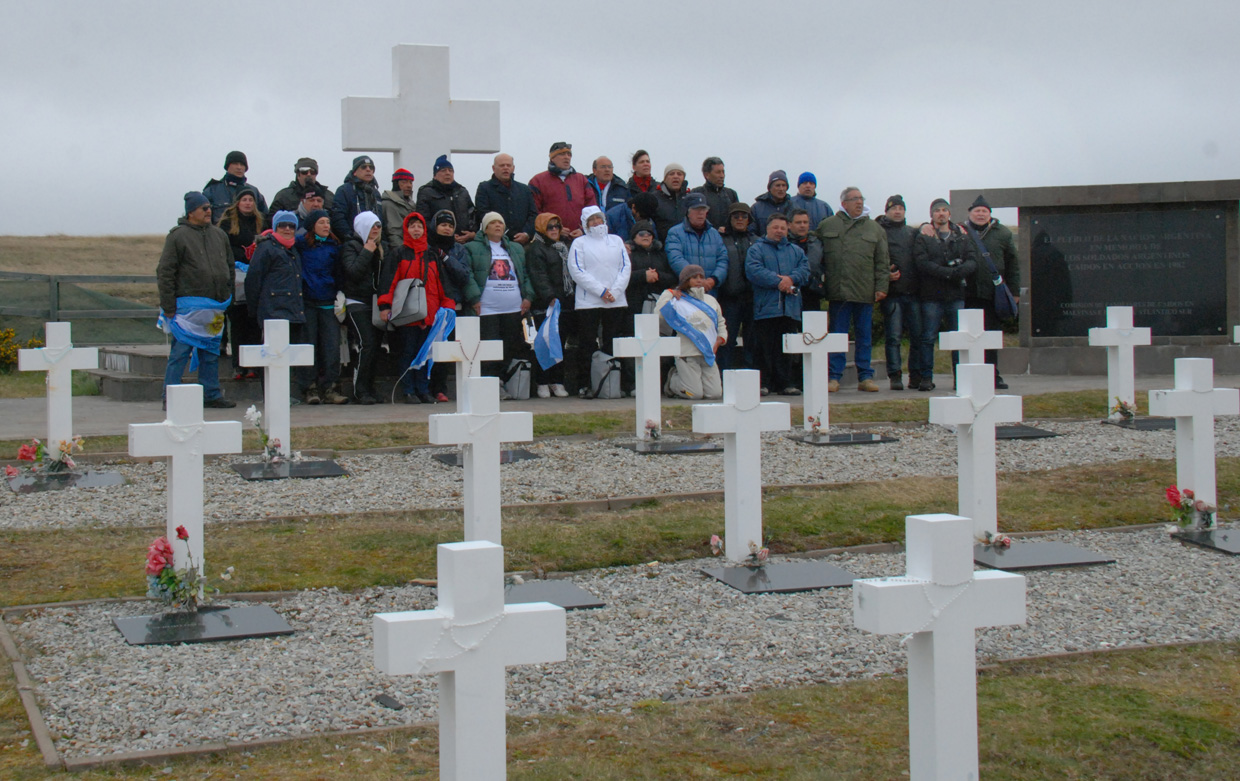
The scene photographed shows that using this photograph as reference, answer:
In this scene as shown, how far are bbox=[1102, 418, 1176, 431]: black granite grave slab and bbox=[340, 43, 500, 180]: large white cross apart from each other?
7.77 m

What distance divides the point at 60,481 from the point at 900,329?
860 centimetres

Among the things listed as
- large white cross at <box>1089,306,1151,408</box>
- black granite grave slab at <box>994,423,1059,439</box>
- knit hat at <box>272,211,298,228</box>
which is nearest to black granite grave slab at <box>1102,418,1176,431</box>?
large white cross at <box>1089,306,1151,408</box>

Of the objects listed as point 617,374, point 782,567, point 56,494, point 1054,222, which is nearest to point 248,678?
point 782,567

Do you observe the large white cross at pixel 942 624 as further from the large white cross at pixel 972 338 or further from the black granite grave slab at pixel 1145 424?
the black granite grave slab at pixel 1145 424

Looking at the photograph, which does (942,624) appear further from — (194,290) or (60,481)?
(194,290)

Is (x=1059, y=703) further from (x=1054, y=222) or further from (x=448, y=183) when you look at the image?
(x=1054, y=222)

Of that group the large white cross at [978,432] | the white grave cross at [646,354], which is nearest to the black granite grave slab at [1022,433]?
the white grave cross at [646,354]

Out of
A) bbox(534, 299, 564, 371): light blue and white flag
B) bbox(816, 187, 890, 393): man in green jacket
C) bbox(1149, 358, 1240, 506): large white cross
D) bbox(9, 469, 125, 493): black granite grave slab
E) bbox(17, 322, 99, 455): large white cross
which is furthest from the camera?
bbox(816, 187, 890, 393): man in green jacket

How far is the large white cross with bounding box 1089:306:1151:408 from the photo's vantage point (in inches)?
465

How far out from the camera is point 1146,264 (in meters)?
15.8

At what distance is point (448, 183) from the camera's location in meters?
13.0

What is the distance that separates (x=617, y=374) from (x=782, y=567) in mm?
6502

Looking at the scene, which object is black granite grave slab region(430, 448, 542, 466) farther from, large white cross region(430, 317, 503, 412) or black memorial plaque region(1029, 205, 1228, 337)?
black memorial plaque region(1029, 205, 1228, 337)

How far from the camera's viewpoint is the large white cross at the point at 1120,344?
38.7 ft
